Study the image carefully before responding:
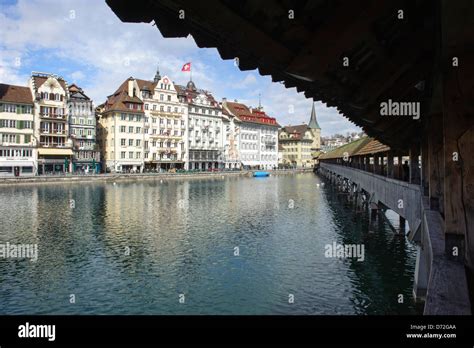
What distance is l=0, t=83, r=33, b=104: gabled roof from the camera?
245ft

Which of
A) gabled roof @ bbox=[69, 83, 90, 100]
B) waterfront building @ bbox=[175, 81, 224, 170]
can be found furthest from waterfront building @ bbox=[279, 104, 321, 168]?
gabled roof @ bbox=[69, 83, 90, 100]

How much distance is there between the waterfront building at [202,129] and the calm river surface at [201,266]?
80062mm

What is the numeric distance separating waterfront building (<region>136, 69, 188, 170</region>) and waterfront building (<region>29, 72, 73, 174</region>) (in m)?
20.8

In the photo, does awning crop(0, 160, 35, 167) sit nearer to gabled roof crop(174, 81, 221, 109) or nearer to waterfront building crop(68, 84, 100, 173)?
waterfront building crop(68, 84, 100, 173)

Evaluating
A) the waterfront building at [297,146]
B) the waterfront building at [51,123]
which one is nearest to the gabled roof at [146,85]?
the waterfront building at [51,123]

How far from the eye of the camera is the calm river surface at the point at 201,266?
13.9 meters

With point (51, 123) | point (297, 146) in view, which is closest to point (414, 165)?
point (51, 123)

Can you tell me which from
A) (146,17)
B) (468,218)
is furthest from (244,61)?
(468,218)

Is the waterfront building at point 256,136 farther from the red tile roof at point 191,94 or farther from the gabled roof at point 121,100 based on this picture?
the gabled roof at point 121,100

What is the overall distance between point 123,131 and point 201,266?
80.4m

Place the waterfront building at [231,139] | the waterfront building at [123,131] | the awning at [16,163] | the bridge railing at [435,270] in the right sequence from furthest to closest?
the waterfront building at [231,139], the waterfront building at [123,131], the awning at [16,163], the bridge railing at [435,270]
